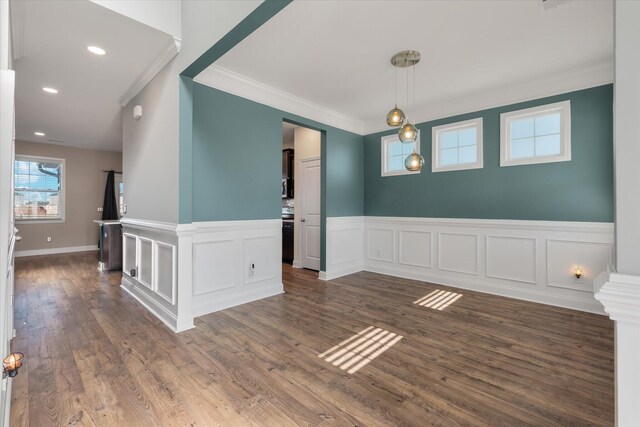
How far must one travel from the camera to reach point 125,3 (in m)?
2.30

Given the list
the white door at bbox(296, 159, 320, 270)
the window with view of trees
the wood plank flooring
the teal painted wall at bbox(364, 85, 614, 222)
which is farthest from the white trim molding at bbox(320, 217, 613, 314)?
the window with view of trees

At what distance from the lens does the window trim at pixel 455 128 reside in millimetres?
4152

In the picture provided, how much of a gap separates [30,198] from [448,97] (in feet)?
29.2

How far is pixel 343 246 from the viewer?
16.7 ft

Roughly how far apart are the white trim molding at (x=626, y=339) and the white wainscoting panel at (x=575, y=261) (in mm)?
3305

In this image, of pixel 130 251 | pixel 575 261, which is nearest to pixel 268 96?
pixel 130 251

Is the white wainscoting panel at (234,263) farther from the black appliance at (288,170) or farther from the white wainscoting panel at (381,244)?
the black appliance at (288,170)

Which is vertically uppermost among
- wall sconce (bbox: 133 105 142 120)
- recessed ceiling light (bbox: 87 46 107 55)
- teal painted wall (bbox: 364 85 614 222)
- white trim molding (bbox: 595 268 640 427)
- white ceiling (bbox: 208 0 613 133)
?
white ceiling (bbox: 208 0 613 133)

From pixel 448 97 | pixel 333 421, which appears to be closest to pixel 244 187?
pixel 333 421

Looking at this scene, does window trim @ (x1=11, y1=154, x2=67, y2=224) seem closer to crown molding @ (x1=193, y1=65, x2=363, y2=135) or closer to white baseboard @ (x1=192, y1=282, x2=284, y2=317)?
crown molding @ (x1=193, y1=65, x2=363, y2=135)

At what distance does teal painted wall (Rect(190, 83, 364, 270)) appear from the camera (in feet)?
10.7

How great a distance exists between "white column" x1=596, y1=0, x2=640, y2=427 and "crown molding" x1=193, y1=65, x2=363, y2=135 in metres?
3.33

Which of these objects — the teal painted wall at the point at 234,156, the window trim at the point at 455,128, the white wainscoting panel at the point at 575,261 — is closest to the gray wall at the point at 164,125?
the teal painted wall at the point at 234,156

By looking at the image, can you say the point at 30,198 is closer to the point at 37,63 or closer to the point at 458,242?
the point at 37,63
